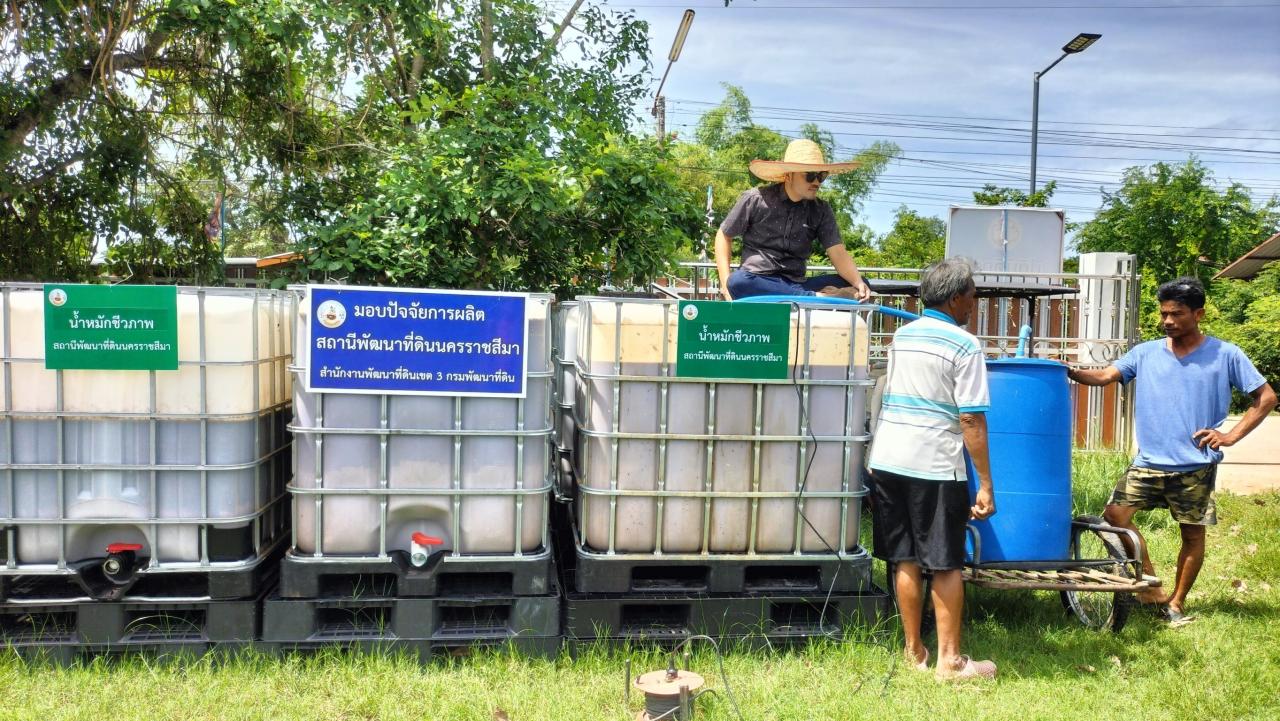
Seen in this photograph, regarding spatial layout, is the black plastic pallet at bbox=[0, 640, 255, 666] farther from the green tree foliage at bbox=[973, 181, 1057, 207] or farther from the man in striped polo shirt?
the green tree foliage at bbox=[973, 181, 1057, 207]

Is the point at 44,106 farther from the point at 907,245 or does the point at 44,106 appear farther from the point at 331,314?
the point at 907,245

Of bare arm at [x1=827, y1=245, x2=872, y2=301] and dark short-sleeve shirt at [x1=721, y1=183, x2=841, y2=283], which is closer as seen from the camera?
bare arm at [x1=827, y1=245, x2=872, y2=301]

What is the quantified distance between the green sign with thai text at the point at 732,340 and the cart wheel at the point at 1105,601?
1971mm

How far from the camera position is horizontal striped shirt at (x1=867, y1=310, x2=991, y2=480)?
3908 mm

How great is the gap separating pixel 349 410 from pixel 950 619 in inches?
108

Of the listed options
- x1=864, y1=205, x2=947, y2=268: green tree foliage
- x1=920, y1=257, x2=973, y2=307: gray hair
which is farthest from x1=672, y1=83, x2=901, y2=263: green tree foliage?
x1=920, y1=257, x2=973, y2=307: gray hair

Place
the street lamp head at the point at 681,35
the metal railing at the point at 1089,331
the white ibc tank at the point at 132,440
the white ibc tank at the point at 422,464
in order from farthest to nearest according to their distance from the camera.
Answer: the street lamp head at the point at 681,35 < the metal railing at the point at 1089,331 < the white ibc tank at the point at 422,464 < the white ibc tank at the point at 132,440

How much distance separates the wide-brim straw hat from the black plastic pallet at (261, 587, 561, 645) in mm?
2683

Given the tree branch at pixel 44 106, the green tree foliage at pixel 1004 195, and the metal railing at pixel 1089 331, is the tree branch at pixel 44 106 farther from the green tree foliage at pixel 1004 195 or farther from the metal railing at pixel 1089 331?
the green tree foliage at pixel 1004 195

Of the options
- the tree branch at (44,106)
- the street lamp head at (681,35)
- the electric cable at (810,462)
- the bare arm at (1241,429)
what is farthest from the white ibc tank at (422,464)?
the street lamp head at (681,35)

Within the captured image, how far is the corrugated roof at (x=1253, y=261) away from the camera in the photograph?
81.3 feet

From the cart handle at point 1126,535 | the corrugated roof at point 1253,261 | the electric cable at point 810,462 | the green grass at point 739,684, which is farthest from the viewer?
the corrugated roof at point 1253,261

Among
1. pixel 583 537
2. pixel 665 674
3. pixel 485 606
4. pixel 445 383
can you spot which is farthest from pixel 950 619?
pixel 445 383

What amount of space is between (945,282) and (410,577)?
8.74ft
